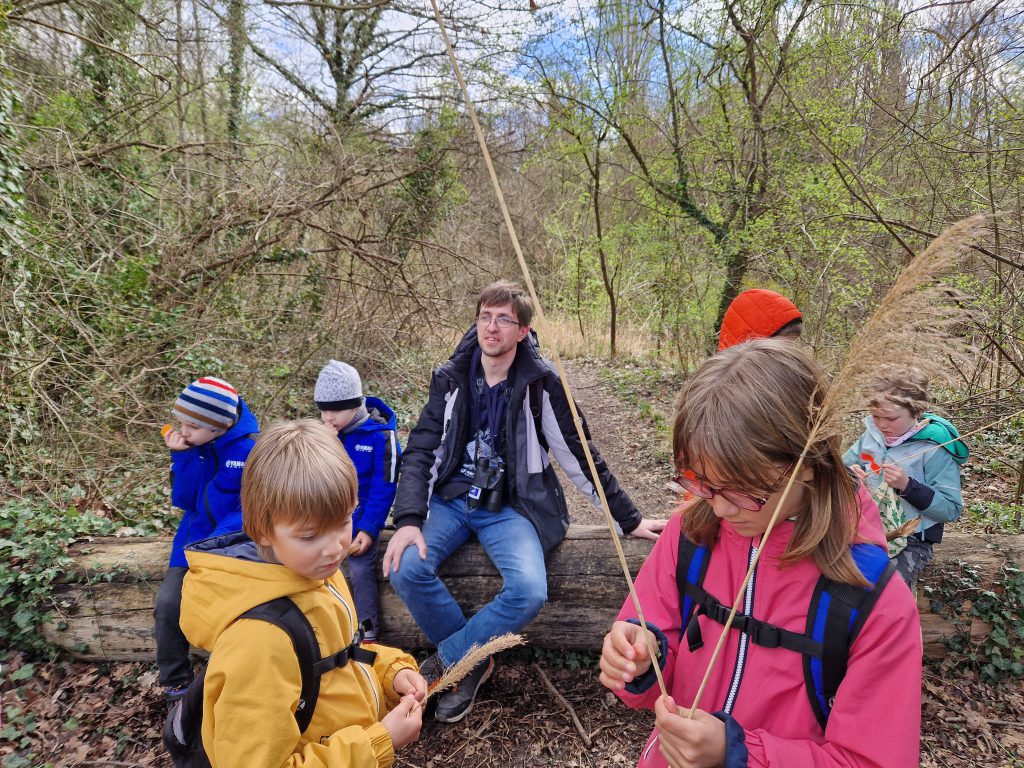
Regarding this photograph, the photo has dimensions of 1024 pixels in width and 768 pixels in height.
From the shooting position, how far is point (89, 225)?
495 centimetres

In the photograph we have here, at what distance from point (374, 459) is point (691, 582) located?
206cm

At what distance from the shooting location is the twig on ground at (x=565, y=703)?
2.65m

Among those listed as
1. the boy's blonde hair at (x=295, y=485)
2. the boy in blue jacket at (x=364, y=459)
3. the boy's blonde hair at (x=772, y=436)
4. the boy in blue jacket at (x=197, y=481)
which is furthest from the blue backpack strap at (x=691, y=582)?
the boy in blue jacket at (x=197, y=481)

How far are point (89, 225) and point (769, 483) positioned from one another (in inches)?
227

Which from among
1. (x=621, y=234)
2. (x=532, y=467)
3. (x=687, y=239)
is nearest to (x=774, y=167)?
(x=687, y=239)

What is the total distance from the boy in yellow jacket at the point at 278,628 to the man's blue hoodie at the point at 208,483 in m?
1.22

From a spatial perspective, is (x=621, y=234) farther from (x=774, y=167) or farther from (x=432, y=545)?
(x=432, y=545)

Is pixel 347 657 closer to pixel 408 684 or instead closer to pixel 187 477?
pixel 408 684

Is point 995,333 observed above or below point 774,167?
below

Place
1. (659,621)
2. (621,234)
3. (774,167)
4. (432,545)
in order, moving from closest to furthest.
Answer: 1. (659,621)
2. (432,545)
3. (774,167)
4. (621,234)

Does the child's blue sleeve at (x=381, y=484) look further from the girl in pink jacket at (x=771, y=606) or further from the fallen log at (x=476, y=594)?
the girl in pink jacket at (x=771, y=606)

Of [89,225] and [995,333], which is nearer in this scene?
[995,333]

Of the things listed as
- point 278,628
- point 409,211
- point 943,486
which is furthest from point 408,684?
point 409,211

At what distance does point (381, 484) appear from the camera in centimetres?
312
